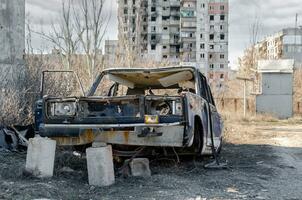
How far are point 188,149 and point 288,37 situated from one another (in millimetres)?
88860

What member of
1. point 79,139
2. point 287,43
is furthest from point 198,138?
point 287,43

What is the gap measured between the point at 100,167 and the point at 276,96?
23915 millimetres

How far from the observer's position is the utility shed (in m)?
28.9

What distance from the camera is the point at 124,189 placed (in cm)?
631

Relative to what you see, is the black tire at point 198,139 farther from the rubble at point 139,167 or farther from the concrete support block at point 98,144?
the concrete support block at point 98,144

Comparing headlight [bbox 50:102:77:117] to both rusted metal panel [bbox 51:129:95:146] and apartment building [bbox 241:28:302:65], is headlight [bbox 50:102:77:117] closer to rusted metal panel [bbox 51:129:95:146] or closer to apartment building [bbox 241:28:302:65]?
rusted metal panel [bbox 51:129:95:146]

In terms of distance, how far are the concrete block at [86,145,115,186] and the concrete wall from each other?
23584 millimetres

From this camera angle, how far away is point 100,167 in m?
6.44

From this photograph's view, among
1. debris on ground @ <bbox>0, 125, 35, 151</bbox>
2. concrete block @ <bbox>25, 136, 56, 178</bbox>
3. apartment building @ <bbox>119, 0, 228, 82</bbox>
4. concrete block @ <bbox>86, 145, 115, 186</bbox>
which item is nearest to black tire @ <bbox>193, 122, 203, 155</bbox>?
concrete block @ <bbox>86, 145, 115, 186</bbox>

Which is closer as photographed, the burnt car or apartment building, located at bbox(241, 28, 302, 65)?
the burnt car

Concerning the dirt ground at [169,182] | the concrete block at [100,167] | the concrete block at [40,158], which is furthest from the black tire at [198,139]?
the concrete block at [40,158]

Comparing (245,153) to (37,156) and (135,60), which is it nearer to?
(37,156)

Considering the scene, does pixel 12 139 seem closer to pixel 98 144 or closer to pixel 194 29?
pixel 98 144

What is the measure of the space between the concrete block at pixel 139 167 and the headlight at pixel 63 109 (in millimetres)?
1162
